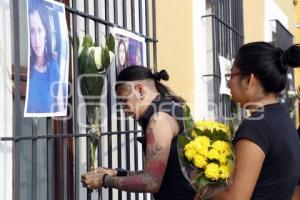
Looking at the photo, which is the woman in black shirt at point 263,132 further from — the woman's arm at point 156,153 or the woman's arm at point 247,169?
the woman's arm at point 156,153

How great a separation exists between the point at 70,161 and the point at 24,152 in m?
0.43

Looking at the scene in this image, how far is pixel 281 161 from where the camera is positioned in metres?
1.88

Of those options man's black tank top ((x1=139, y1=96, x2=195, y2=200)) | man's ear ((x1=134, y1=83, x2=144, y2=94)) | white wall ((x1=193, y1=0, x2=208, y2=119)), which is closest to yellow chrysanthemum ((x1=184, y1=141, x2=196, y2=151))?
man's black tank top ((x1=139, y1=96, x2=195, y2=200))

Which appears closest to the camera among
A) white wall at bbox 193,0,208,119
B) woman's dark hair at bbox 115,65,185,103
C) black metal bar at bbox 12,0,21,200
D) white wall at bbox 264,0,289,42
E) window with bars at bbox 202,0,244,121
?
black metal bar at bbox 12,0,21,200

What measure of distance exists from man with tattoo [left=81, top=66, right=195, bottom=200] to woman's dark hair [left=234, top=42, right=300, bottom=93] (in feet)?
1.60

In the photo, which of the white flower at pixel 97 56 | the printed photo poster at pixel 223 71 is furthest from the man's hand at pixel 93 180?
the printed photo poster at pixel 223 71

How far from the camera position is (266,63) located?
1925 mm

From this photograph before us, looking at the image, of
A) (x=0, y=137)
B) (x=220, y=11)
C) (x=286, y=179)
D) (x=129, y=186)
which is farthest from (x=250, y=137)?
(x=220, y=11)

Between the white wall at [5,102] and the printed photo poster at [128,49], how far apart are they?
2.35 feet

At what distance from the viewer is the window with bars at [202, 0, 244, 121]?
4.61 meters

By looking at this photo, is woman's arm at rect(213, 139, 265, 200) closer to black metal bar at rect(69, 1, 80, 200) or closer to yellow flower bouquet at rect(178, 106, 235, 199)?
yellow flower bouquet at rect(178, 106, 235, 199)

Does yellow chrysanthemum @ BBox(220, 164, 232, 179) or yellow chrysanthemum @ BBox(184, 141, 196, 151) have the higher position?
yellow chrysanthemum @ BBox(184, 141, 196, 151)

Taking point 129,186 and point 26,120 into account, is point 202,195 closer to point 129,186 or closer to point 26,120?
point 129,186

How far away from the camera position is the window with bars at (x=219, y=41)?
461 centimetres
